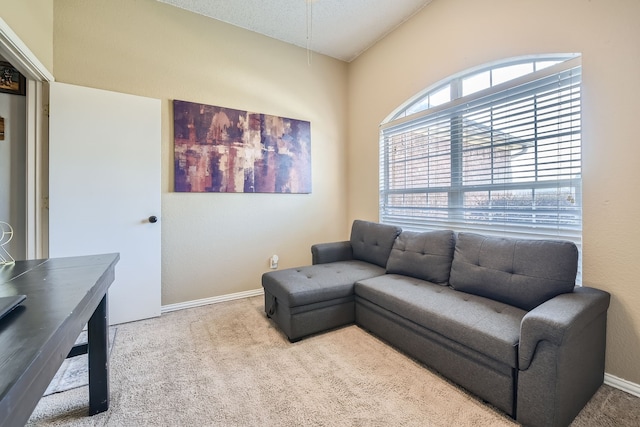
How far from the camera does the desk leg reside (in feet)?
4.58

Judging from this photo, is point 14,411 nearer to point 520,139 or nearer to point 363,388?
point 363,388

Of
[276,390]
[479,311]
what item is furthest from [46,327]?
[479,311]

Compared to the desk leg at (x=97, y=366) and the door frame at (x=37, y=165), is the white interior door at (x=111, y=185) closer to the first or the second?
the door frame at (x=37, y=165)

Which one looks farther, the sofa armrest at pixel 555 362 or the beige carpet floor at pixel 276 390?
the beige carpet floor at pixel 276 390

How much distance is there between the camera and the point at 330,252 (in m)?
2.99

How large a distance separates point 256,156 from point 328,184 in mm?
Result: 1062

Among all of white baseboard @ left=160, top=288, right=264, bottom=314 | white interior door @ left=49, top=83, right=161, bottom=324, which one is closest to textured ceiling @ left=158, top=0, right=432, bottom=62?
white interior door @ left=49, top=83, right=161, bottom=324

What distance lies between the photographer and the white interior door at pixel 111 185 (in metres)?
2.23

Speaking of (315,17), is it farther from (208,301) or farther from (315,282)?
(208,301)

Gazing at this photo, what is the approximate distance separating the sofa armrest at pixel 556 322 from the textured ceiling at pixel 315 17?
2.78m

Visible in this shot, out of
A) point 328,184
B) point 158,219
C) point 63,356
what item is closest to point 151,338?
point 158,219

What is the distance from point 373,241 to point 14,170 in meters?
3.22

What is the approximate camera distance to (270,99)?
3.20 metres

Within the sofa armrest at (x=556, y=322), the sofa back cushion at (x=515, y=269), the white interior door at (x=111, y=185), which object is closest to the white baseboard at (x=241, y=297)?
the white interior door at (x=111, y=185)
